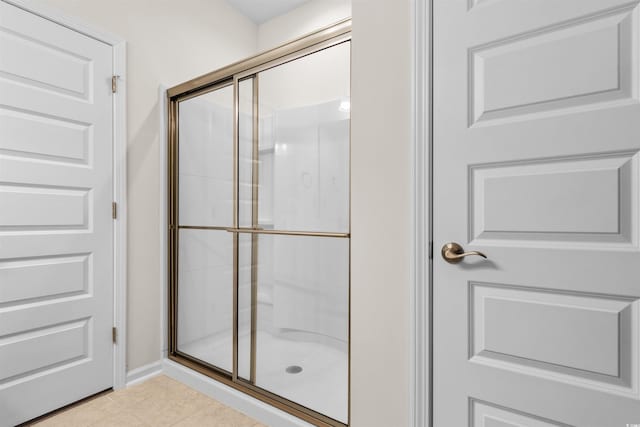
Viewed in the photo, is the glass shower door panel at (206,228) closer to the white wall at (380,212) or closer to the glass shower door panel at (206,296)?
the glass shower door panel at (206,296)

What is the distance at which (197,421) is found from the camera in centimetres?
168

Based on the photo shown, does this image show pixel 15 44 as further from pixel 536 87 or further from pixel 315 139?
pixel 536 87

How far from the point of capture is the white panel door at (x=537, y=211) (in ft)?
2.79

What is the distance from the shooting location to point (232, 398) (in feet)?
5.90

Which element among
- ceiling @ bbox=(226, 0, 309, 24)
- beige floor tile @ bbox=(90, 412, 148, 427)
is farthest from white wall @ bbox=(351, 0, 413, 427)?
ceiling @ bbox=(226, 0, 309, 24)

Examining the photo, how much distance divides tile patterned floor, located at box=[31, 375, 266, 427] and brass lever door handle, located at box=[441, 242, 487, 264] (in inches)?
52.3

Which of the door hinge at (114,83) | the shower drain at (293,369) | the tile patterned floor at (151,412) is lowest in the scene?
the tile patterned floor at (151,412)

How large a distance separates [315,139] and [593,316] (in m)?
1.23

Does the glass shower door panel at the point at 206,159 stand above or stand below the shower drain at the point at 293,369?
above

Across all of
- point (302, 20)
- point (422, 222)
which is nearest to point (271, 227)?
point (422, 222)

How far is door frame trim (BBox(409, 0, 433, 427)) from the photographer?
110 centimetres

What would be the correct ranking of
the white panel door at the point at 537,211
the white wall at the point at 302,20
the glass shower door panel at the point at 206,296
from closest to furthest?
1. the white panel door at the point at 537,211
2. the glass shower door panel at the point at 206,296
3. the white wall at the point at 302,20

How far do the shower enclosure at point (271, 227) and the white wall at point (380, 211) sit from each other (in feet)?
0.72

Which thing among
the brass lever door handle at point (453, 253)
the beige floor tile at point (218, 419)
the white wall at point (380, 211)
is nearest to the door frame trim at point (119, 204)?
the beige floor tile at point (218, 419)
